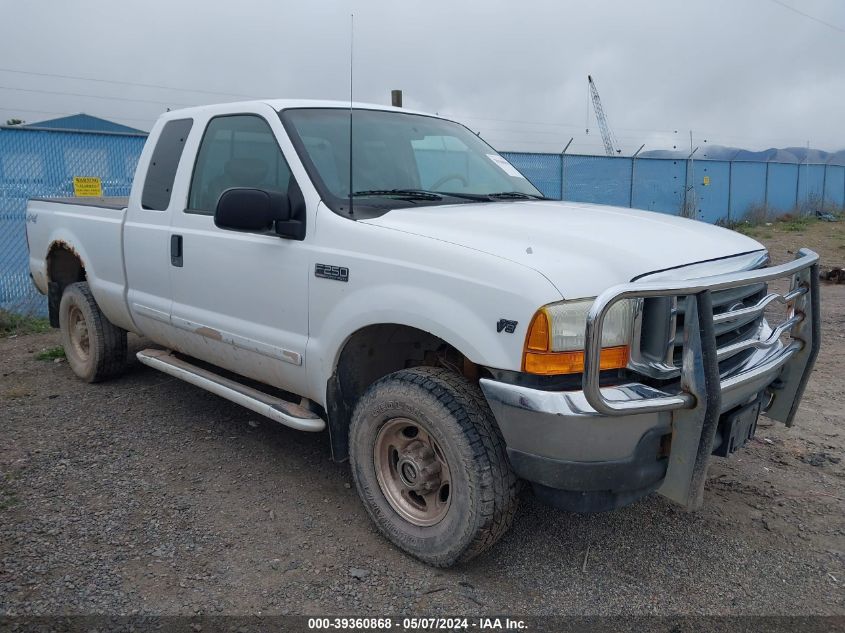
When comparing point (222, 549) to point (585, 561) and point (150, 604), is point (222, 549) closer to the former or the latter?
point (150, 604)

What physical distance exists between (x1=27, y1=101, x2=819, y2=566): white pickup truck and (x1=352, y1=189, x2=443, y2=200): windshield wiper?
0.02 metres

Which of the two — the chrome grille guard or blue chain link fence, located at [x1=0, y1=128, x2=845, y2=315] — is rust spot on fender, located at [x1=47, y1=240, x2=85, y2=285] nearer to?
blue chain link fence, located at [x1=0, y1=128, x2=845, y2=315]

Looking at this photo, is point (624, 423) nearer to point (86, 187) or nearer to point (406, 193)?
point (406, 193)

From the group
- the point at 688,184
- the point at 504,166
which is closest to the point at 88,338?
the point at 504,166

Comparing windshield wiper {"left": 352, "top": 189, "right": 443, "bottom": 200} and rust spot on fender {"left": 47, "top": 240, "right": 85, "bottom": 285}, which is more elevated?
windshield wiper {"left": 352, "top": 189, "right": 443, "bottom": 200}

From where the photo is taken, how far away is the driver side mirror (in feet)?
10.7

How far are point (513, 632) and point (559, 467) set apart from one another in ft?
2.13

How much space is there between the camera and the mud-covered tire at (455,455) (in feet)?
9.17

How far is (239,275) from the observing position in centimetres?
378

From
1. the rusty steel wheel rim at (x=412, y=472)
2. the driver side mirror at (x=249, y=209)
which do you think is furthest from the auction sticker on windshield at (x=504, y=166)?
the rusty steel wheel rim at (x=412, y=472)

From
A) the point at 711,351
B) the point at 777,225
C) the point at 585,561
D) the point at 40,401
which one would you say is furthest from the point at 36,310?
the point at 777,225

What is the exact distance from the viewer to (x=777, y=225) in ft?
74.1

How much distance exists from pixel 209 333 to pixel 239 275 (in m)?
0.49

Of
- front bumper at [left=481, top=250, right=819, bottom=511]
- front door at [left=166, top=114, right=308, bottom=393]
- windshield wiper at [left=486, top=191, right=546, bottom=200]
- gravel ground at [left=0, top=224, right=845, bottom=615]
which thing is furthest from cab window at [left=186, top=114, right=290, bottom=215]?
front bumper at [left=481, top=250, right=819, bottom=511]
